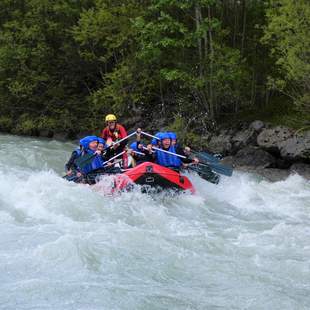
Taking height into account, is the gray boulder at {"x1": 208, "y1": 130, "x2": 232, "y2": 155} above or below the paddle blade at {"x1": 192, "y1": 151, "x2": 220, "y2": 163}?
below

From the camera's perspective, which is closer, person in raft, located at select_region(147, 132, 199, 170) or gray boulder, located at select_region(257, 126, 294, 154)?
person in raft, located at select_region(147, 132, 199, 170)

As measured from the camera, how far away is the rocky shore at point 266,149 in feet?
44.4

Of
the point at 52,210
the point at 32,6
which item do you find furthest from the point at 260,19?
the point at 52,210

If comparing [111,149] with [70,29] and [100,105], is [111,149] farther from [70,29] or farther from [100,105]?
[70,29]

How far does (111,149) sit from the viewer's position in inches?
454

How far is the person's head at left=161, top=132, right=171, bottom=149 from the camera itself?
10656 millimetres

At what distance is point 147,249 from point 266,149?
27.1ft

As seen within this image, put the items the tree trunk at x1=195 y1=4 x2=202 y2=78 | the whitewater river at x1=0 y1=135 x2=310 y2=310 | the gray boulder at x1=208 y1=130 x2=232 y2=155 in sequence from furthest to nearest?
the tree trunk at x1=195 y1=4 x2=202 y2=78 → the gray boulder at x1=208 y1=130 x2=232 y2=155 → the whitewater river at x1=0 y1=135 x2=310 y2=310

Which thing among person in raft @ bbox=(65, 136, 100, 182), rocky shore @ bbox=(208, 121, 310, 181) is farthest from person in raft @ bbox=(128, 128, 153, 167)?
rocky shore @ bbox=(208, 121, 310, 181)

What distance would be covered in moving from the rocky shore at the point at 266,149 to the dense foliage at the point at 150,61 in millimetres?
778

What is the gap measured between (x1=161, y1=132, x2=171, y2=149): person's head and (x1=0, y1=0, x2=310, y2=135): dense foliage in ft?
14.1

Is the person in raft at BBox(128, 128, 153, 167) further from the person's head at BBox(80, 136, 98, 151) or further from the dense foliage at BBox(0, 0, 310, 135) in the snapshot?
the dense foliage at BBox(0, 0, 310, 135)

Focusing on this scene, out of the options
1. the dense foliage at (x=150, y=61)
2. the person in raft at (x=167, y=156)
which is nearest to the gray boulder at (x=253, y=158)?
the dense foliage at (x=150, y=61)

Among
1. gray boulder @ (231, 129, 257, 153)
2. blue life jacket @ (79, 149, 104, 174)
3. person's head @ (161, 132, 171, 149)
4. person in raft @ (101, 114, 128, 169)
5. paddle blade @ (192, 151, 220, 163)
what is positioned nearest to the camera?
blue life jacket @ (79, 149, 104, 174)
